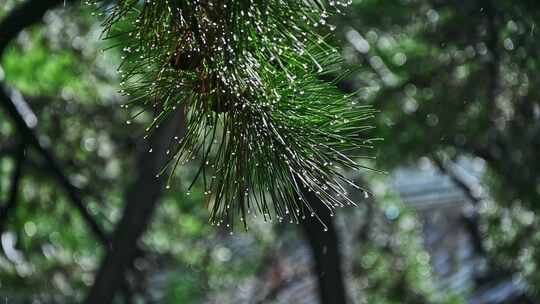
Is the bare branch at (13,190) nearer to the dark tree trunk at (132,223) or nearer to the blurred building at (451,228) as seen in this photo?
the dark tree trunk at (132,223)

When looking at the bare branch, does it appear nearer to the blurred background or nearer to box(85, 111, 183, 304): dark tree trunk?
the blurred background

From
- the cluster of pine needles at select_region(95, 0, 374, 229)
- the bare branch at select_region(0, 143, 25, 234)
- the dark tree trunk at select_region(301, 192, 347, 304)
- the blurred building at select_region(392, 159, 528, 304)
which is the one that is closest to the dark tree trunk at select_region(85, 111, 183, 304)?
the bare branch at select_region(0, 143, 25, 234)

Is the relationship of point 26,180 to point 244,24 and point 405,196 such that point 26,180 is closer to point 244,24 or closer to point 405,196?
point 405,196

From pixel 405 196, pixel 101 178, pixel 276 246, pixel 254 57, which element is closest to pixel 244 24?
pixel 254 57

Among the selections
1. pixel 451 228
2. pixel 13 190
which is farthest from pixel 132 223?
pixel 451 228

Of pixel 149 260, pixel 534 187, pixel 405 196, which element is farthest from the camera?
pixel 405 196

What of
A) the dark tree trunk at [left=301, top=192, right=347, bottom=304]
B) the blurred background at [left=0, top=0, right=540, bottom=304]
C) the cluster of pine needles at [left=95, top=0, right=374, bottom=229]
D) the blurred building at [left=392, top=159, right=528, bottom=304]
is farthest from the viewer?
the blurred building at [left=392, top=159, right=528, bottom=304]

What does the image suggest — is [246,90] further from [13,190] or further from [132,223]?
[132,223]
